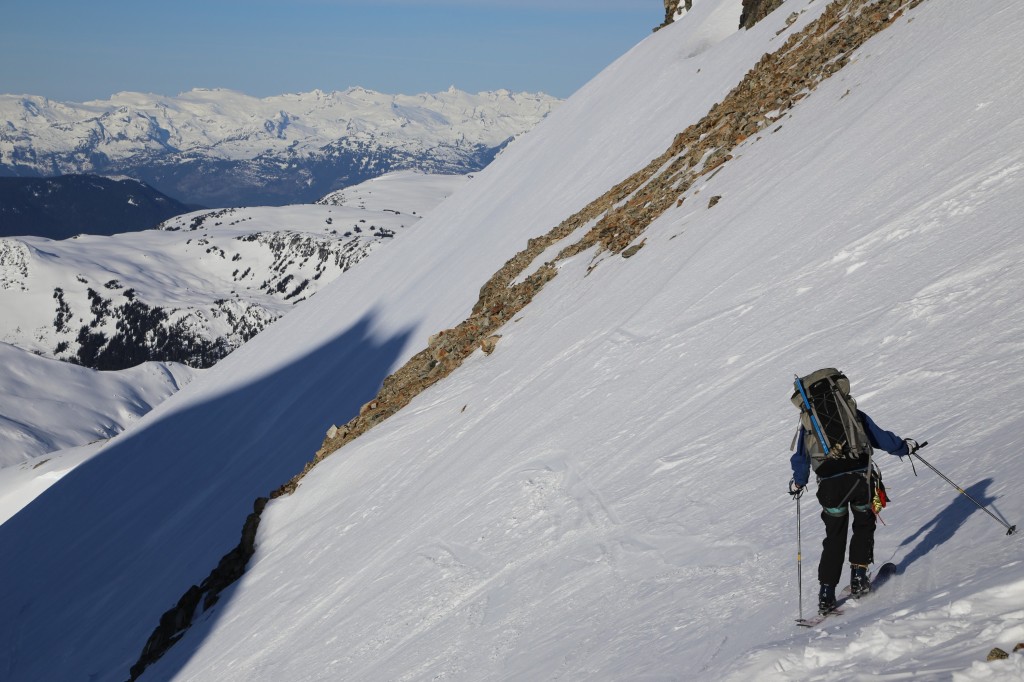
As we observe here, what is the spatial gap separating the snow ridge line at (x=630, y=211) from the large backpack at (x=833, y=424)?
17.1 metres

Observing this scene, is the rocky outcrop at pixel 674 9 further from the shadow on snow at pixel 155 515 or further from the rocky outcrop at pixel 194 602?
the rocky outcrop at pixel 194 602

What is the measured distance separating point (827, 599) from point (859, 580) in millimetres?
282

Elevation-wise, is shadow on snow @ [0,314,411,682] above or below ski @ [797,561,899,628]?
above

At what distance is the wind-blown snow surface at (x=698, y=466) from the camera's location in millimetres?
6762

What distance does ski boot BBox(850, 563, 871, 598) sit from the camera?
6168 millimetres

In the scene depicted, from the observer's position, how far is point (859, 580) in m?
6.21

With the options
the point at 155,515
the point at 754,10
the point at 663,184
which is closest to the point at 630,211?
the point at 663,184

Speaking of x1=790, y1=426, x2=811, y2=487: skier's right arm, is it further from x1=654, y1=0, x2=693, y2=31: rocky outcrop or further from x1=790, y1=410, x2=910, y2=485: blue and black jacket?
x1=654, y1=0, x2=693, y2=31: rocky outcrop

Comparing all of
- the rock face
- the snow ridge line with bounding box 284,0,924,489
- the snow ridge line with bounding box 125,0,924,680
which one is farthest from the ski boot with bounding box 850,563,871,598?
the rock face

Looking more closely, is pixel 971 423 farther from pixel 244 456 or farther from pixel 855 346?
pixel 244 456

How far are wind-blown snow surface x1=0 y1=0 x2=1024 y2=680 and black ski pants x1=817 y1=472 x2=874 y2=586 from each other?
1.09 ft

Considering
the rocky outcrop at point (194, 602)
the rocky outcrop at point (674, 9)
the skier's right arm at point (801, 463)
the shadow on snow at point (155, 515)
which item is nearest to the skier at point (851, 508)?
the skier's right arm at point (801, 463)

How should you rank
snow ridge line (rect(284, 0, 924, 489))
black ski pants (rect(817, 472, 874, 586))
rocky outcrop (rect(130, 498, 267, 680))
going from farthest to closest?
snow ridge line (rect(284, 0, 924, 489))
rocky outcrop (rect(130, 498, 267, 680))
black ski pants (rect(817, 472, 874, 586))

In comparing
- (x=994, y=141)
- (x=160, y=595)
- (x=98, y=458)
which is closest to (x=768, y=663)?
(x=994, y=141)
